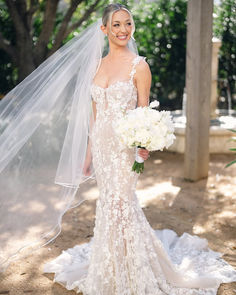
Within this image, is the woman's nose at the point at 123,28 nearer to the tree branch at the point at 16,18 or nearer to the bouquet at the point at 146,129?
the bouquet at the point at 146,129

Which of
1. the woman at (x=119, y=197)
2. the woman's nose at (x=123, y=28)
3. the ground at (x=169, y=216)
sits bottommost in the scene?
the ground at (x=169, y=216)

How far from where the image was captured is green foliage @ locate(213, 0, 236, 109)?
9742 mm

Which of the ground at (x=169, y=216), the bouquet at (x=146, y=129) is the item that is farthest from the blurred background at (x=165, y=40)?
the bouquet at (x=146, y=129)

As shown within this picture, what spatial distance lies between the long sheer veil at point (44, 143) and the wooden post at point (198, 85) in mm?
2697

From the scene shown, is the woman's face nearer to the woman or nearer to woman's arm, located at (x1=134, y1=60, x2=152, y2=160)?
the woman

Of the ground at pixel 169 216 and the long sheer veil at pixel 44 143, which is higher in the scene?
the long sheer veil at pixel 44 143

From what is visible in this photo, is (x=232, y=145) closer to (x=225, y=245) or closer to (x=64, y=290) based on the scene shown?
(x=225, y=245)

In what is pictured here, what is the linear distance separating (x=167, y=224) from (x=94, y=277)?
72.6 inches

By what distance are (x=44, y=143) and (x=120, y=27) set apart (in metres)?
1.30

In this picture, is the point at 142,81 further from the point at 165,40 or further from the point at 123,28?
the point at 165,40

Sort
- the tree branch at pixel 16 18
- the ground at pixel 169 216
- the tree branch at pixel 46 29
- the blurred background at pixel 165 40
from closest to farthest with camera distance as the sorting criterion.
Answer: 1. the ground at pixel 169 216
2. the tree branch at pixel 16 18
3. the tree branch at pixel 46 29
4. the blurred background at pixel 165 40

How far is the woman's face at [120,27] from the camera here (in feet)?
10.3

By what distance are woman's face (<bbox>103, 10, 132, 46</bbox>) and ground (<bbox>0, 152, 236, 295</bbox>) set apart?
5.49ft

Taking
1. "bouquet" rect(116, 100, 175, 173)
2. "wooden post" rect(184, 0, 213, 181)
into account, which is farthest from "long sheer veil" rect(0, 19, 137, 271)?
"wooden post" rect(184, 0, 213, 181)
